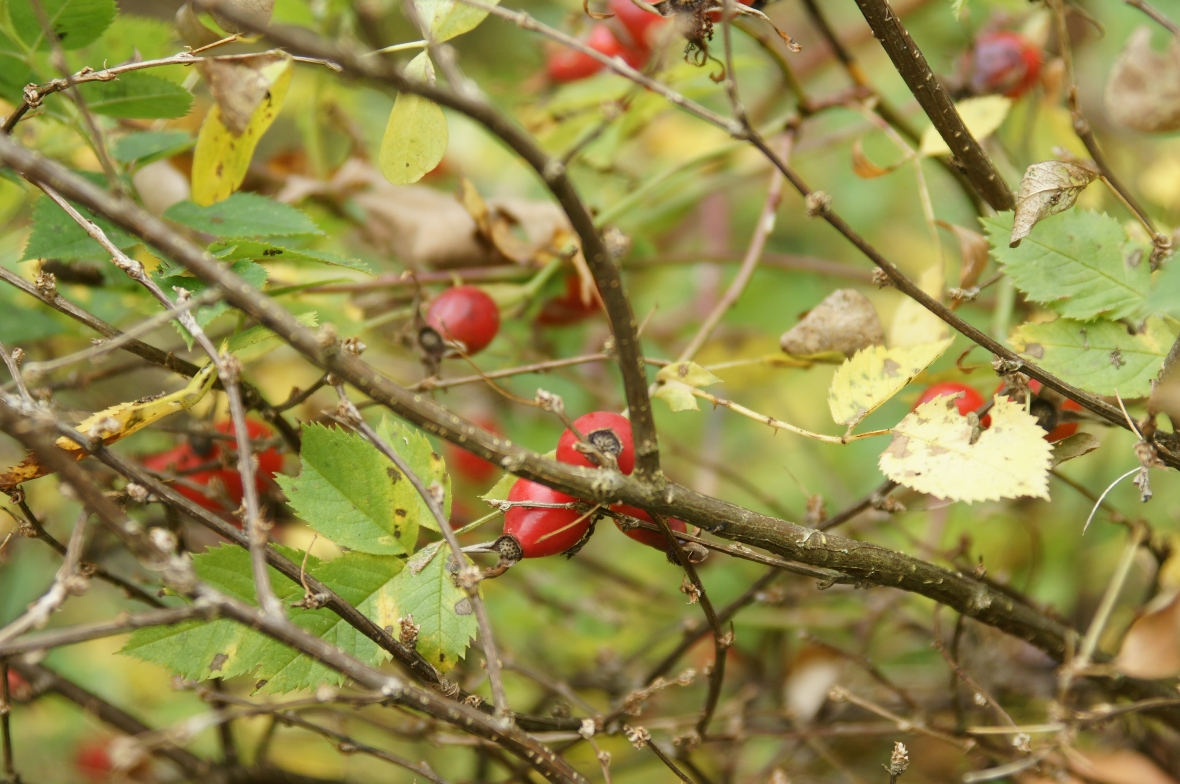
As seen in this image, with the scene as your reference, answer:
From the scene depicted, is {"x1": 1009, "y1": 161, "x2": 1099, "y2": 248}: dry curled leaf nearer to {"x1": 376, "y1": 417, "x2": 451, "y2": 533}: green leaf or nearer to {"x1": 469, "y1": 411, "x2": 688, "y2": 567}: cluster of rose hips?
{"x1": 469, "y1": 411, "x2": 688, "y2": 567}: cluster of rose hips

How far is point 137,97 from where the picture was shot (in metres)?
0.95

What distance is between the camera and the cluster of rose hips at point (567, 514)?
2.46 ft

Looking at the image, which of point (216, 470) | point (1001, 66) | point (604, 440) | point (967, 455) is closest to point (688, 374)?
point (604, 440)

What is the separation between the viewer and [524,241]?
4.27 feet

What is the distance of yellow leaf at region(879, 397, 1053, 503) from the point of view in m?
0.69

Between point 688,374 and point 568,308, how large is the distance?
1.62ft

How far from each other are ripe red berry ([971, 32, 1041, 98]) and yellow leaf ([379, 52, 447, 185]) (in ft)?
2.79

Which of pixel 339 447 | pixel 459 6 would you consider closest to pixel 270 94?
pixel 459 6

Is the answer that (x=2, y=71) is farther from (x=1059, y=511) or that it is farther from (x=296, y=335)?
(x=1059, y=511)

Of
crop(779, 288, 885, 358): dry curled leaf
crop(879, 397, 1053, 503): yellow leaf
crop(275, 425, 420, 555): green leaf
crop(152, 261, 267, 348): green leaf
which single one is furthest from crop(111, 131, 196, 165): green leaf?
crop(879, 397, 1053, 503): yellow leaf

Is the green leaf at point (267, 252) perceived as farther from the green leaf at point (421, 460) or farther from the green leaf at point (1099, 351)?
the green leaf at point (1099, 351)

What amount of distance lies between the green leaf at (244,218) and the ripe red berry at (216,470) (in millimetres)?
273

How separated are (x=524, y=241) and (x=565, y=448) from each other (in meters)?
0.61

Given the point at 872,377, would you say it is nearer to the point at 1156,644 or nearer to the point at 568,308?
the point at 1156,644
